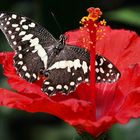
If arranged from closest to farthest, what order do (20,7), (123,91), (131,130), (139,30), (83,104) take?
(83,104), (123,91), (131,130), (139,30), (20,7)

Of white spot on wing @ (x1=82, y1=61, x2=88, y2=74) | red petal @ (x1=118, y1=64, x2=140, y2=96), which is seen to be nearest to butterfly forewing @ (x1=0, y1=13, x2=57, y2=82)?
white spot on wing @ (x1=82, y1=61, x2=88, y2=74)

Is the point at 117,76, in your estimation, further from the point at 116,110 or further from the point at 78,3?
the point at 78,3

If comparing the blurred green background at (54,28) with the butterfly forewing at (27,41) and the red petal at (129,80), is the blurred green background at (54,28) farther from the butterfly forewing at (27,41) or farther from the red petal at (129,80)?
the butterfly forewing at (27,41)

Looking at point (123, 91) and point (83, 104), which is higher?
point (83, 104)

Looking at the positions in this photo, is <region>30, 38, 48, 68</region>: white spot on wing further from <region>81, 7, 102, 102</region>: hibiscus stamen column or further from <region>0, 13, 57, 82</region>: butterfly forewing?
<region>81, 7, 102, 102</region>: hibiscus stamen column

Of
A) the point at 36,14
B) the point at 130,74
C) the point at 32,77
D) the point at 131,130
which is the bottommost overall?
the point at 131,130

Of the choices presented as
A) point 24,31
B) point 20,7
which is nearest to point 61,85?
point 24,31

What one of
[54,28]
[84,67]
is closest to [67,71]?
[84,67]

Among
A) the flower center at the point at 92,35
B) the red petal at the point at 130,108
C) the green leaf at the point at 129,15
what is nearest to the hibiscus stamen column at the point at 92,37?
the flower center at the point at 92,35
